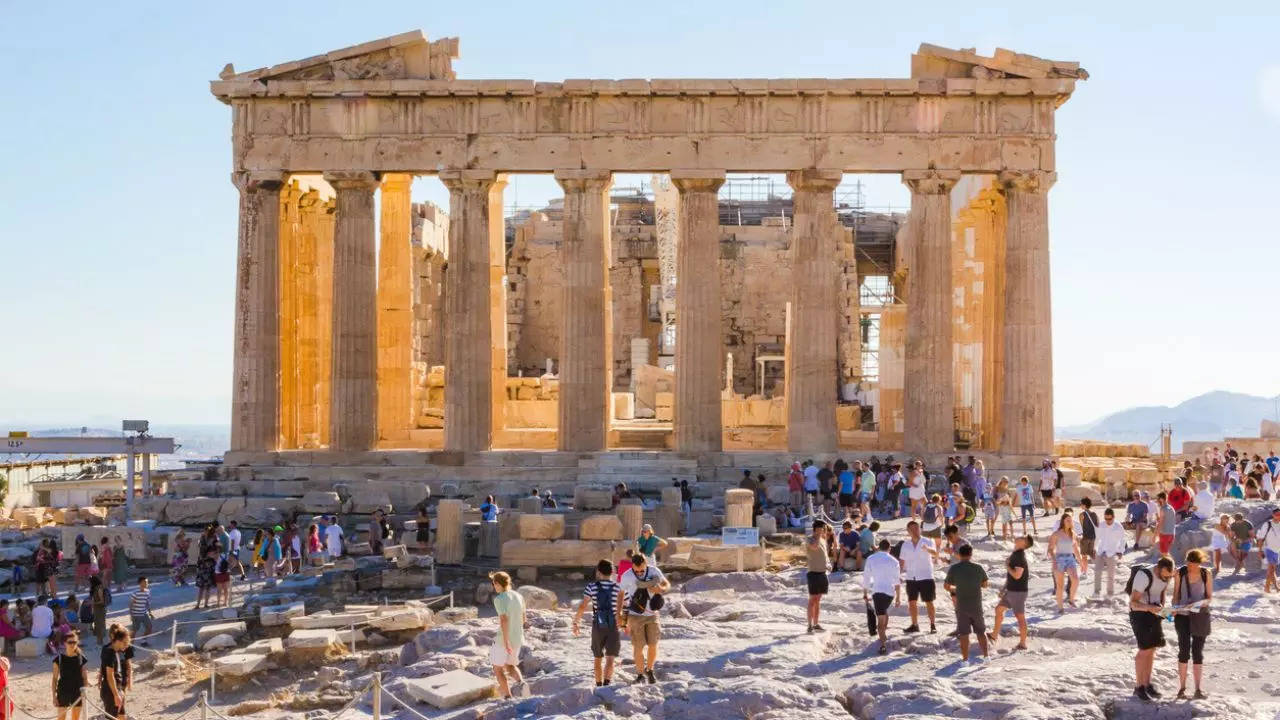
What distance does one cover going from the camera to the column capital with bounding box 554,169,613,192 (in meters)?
32.7

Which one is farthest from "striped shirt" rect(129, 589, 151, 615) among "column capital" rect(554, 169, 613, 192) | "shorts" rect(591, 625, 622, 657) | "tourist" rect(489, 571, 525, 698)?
"column capital" rect(554, 169, 613, 192)

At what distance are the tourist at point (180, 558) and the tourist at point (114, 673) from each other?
11.5m

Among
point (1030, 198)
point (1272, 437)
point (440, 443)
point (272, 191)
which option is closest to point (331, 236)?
point (272, 191)

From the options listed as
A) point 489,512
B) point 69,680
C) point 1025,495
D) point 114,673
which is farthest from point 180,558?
point 1025,495

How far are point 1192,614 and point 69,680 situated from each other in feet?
38.2

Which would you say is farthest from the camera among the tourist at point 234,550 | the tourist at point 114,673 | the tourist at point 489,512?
the tourist at point 489,512

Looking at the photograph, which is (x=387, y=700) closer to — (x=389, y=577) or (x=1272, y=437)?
(x=389, y=577)

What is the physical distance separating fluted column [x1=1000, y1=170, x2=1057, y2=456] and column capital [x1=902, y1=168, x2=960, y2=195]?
1319mm

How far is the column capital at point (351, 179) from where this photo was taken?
108ft

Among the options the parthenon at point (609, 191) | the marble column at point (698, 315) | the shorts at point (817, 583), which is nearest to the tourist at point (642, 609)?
the shorts at point (817, 583)

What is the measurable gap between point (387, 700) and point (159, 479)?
89.2 ft

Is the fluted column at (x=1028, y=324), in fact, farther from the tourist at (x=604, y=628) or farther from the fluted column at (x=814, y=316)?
the tourist at (x=604, y=628)

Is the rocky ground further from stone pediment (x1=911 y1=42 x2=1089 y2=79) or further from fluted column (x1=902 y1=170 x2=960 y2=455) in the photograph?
stone pediment (x1=911 y1=42 x2=1089 y2=79)

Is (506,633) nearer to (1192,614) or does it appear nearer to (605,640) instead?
(605,640)
